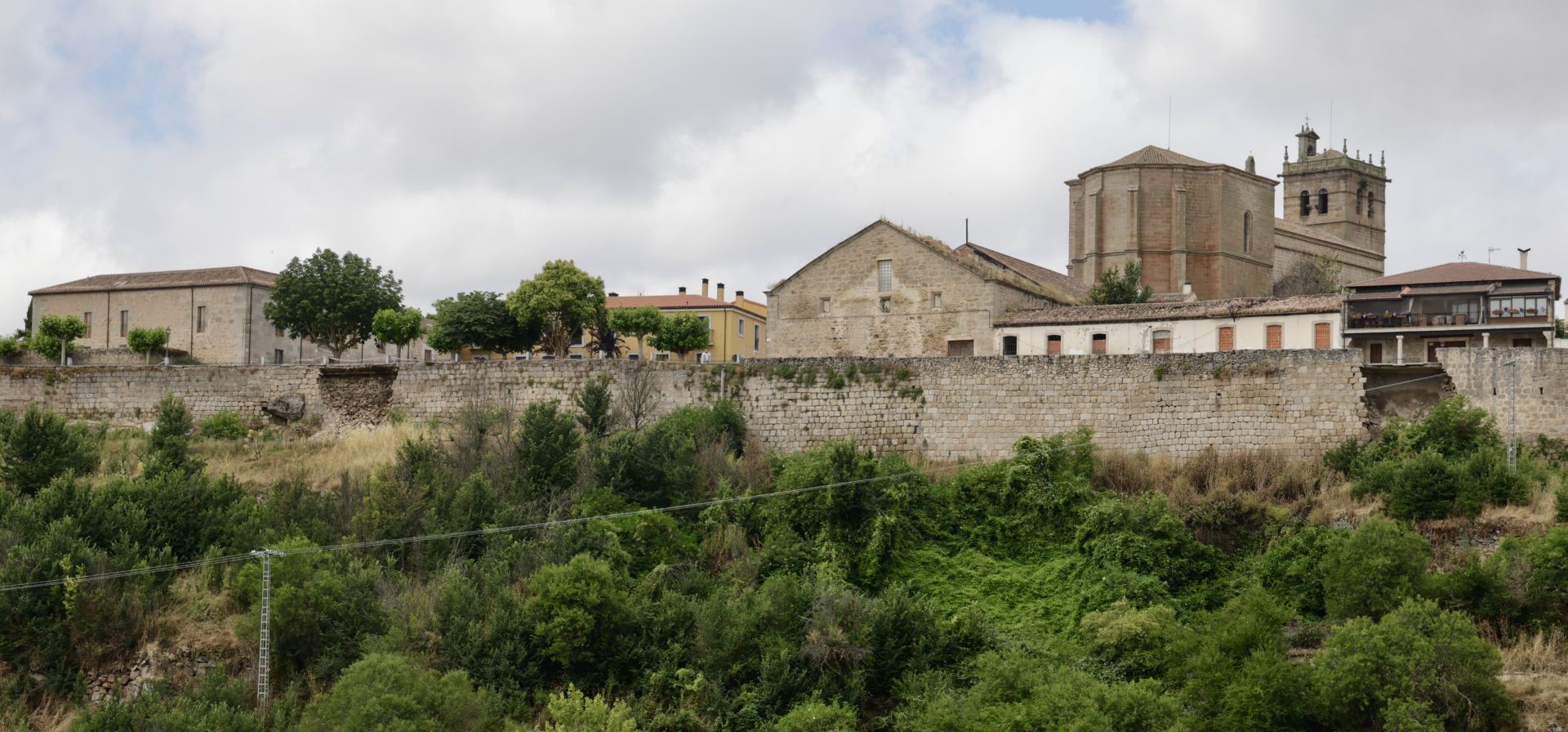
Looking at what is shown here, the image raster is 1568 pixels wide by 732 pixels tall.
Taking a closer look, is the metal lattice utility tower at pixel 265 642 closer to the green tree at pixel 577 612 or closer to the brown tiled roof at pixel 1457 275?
the green tree at pixel 577 612

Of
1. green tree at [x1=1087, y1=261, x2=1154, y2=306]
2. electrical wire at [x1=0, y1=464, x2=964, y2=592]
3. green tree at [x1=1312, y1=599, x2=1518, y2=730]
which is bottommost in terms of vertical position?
green tree at [x1=1312, y1=599, x2=1518, y2=730]

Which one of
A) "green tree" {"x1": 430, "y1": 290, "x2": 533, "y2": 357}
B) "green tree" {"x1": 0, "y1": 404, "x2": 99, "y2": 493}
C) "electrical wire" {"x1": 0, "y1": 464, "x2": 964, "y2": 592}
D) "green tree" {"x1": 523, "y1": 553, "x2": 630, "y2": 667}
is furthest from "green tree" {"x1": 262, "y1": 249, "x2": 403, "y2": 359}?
"green tree" {"x1": 523, "y1": 553, "x2": 630, "y2": 667}

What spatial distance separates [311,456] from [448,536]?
7112 millimetres

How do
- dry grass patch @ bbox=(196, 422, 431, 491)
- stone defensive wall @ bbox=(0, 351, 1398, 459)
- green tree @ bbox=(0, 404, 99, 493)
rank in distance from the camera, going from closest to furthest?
1. stone defensive wall @ bbox=(0, 351, 1398, 459)
2. green tree @ bbox=(0, 404, 99, 493)
3. dry grass patch @ bbox=(196, 422, 431, 491)

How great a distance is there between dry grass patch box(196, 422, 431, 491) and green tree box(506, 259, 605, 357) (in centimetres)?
543

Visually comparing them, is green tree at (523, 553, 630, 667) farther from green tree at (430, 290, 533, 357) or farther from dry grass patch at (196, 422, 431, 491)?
green tree at (430, 290, 533, 357)

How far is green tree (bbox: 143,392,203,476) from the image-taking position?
88.1 feet

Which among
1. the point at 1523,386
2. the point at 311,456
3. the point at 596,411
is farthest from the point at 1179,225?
the point at 311,456

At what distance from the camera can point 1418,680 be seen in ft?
62.3

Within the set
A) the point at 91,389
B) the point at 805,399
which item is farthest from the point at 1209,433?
the point at 91,389

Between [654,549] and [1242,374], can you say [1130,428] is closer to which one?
[1242,374]

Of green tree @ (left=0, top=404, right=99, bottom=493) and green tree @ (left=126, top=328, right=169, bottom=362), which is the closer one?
green tree @ (left=0, top=404, right=99, bottom=493)

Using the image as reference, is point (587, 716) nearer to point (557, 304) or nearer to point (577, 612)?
point (577, 612)

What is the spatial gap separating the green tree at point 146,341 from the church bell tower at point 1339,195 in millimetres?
43790
